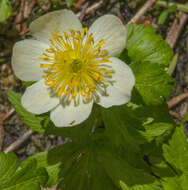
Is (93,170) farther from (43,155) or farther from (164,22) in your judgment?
(164,22)

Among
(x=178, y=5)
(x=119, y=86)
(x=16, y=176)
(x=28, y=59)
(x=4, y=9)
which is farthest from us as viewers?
(x=178, y=5)

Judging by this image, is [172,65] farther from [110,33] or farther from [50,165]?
[50,165]

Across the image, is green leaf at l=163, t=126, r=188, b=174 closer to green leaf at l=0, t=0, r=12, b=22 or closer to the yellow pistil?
the yellow pistil

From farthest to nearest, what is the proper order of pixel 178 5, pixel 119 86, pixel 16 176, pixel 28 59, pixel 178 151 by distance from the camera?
pixel 178 5 < pixel 178 151 < pixel 16 176 < pixel 28 59 < pixel 119 86

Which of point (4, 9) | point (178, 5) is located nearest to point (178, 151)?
point (178, 5)

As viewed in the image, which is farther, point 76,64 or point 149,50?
point 149,50

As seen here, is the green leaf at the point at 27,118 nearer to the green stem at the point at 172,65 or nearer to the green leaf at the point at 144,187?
the green leaf at the point at 144,187

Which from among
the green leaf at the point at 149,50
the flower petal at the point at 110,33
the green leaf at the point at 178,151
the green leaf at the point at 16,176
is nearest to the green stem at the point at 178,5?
the green leaf at the point at 149,50

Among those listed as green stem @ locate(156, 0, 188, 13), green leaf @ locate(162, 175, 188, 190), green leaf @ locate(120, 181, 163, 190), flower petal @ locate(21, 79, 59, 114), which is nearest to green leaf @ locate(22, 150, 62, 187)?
green leaf @ locate(120, 181, 163, 190)
